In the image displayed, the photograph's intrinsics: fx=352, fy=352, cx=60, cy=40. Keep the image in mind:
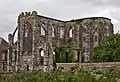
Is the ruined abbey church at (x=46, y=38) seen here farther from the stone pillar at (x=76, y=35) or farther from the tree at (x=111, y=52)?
the tree at (x=111, y=52)

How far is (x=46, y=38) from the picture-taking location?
2461 inches

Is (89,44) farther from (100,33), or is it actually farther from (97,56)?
(97,56)

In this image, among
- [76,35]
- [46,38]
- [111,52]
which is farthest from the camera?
[76,35]

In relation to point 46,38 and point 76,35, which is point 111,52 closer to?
point 46,38

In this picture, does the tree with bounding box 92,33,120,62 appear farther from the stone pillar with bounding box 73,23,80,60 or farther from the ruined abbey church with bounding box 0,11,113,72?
the stone pillar with bounding box 73,23,80,60

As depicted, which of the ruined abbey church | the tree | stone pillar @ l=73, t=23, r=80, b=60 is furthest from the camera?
stone pillar @ l=73, t=23, r=80, b=60

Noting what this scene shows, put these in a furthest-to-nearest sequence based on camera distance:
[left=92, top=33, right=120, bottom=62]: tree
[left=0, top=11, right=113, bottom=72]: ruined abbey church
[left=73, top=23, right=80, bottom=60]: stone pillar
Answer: [left=73, top=23, right=80, bottom=60]: stone pillar → [left=0, top=11, right=113, bottom=72]: ruined abbey church → [left=92, top=33, right=120, bottom=62]: tree

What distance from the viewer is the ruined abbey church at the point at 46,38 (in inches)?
2456

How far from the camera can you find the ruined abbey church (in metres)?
62.4

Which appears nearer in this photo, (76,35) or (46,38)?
(46,38)

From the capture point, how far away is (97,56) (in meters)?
45.6

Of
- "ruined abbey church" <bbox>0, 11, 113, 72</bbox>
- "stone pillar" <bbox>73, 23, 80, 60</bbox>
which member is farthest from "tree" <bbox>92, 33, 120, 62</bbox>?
"stone pillar" <bbox>73, 23, 80, 60</bbox>

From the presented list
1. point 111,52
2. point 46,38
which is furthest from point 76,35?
point 111,52

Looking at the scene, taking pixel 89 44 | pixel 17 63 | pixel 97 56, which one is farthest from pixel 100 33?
pixel 97 56
